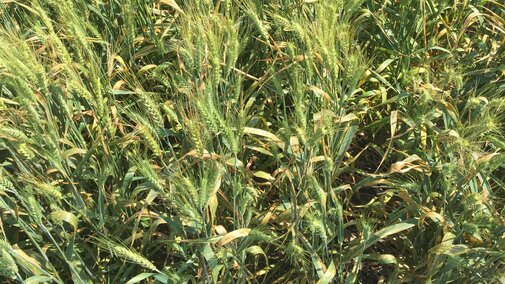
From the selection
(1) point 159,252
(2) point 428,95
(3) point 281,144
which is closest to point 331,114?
(3) point 281,144

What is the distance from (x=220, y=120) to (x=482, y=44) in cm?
131

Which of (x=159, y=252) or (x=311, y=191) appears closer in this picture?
(x=311, y=191)

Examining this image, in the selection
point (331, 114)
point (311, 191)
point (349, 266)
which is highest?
point (331, 114)

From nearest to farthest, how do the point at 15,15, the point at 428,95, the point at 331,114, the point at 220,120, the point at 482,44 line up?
the point at 220,120, the point at 331,114, the point at 428,95, the point at 482,44, the point at 15,15

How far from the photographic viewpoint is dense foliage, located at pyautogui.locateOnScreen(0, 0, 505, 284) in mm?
1521

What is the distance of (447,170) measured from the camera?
153 cm

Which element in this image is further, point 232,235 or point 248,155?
point 248,155

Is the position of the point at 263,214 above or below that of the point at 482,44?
below

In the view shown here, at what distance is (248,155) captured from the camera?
78.4 inches

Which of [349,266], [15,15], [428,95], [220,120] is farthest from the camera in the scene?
[15,15]

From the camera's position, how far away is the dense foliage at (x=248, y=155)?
1521 millimetres

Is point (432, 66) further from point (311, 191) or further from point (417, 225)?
point (311, 191)

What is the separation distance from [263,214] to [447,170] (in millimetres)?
566

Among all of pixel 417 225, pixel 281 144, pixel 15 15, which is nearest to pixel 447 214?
pixel 417 225
